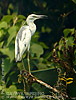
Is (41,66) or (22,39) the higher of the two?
(22,39)

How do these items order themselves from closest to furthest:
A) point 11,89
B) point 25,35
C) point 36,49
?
1. point 25,35
2. point 11,89
3. point 36,49

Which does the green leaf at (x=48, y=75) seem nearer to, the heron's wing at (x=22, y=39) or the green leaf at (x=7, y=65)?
the green leaf at (x=7, y=65)

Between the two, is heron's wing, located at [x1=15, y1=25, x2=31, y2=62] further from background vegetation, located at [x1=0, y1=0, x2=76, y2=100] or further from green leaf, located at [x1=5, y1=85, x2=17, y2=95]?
green leaf, located at [x1=5, y1=85, x2=17, y2=95]

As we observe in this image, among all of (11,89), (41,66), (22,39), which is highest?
(22,39)

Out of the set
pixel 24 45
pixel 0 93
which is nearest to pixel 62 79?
pixel 24 45

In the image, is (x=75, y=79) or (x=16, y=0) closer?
(x=75, y=79)

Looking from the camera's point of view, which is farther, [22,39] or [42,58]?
[42,58]

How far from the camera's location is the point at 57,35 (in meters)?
1.62

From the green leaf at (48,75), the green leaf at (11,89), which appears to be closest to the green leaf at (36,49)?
the green leaf at (48,75)

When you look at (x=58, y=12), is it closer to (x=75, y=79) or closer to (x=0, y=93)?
(x=75, y=79)

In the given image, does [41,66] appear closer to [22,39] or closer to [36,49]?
[36,49]

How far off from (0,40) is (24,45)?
321 mm

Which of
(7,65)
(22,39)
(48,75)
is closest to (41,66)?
(48,75)

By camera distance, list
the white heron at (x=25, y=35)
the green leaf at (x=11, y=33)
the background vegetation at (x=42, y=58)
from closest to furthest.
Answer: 1. the white heron at (x=25, y=35)
2. the background vegetation at (x=42, y=58)
3. the green leaf at (x=11, y=33)
